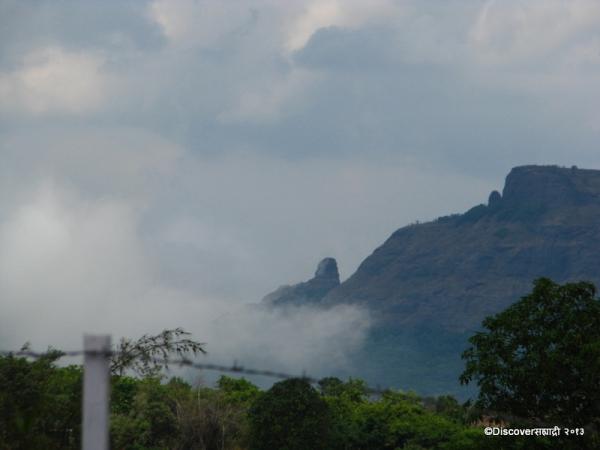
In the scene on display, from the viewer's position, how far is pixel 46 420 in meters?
29.4

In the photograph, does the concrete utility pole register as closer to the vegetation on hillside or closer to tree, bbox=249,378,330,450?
the vegetation on hillside

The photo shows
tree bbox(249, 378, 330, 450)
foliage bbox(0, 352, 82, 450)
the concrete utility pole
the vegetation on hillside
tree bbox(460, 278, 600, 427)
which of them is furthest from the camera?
tree bbox(249, 378, 330, 450)

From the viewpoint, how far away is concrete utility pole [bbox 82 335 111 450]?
7160mm

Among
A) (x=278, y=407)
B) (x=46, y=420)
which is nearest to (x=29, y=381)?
(x=46, y=420)

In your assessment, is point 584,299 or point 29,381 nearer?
point 584,299

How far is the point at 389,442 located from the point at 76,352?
35444mm

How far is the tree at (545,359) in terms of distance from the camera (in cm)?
2480

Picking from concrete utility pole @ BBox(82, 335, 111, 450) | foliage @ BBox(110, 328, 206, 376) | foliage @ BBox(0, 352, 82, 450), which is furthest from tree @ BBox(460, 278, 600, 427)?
concrete utility pole @ BBox(82, 335, 111, 450)

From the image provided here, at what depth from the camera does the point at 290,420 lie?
1458 inches

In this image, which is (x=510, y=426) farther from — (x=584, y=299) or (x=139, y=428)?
(x=139, y=428)

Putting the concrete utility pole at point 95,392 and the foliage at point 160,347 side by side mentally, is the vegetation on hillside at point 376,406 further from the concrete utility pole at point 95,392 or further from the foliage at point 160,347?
the concrete utility pole at point 95,392

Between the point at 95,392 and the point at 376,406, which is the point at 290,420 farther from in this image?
the point at 95,392

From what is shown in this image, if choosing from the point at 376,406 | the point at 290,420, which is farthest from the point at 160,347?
the point at 376,406

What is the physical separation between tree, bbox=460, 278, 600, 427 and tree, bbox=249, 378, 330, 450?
11685mm
